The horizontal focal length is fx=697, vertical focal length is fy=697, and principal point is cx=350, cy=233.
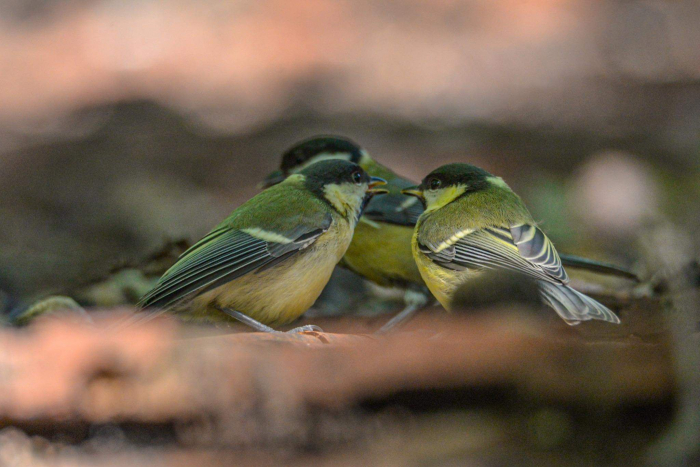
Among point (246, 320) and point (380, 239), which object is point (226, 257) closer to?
point (246, 320)

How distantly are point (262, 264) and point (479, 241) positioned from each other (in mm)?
593

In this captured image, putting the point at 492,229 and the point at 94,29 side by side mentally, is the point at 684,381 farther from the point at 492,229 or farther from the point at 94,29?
the point at 94,29

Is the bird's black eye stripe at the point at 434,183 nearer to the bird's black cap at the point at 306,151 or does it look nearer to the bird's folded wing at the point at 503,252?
the bird's folded wing at the point at 503,252

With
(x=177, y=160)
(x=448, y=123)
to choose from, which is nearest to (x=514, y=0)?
(x=448, y=123)

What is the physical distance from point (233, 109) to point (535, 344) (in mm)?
3545

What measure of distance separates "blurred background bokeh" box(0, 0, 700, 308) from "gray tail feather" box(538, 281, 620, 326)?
2.52m

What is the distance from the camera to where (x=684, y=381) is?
1.21m

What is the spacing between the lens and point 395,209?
256 cm

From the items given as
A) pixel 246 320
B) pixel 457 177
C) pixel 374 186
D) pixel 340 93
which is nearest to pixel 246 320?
pixel 246 320

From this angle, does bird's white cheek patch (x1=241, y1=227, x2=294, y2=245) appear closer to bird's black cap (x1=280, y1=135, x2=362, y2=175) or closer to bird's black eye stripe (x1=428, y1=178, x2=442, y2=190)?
bird's black eye stripe (x1=428, y1=178, x2=442, y2=190)

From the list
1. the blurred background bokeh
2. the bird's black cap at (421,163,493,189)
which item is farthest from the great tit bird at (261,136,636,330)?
the blurred background bokeh

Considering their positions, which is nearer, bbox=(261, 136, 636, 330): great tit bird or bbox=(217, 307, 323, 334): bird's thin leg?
bbox=(217, 307, 323, 334): bird's thin leg

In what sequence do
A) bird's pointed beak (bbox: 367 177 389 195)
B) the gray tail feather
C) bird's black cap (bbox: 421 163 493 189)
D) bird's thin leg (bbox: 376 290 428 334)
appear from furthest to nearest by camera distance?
bird's thin leg (bbox: 376 290 428 334)
bird's pointed beak (bbox: 367 177 389 195)
bird's black cap (bbox: 421 163 493 189)
the gray tail feather

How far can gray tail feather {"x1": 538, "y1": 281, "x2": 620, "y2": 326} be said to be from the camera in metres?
1.59
